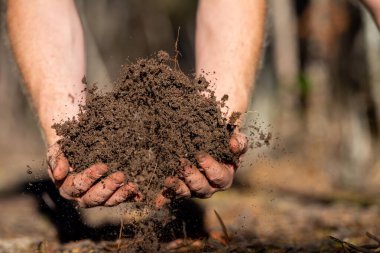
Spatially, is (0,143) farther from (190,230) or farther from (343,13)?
(190,230)

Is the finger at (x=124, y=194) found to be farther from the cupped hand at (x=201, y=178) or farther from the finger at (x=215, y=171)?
the finger at (x=215, y=171)

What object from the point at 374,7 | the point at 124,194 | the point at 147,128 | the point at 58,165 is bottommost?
the point at 124,194

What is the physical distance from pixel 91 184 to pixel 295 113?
6.11 meters

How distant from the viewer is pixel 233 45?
8.50 feet

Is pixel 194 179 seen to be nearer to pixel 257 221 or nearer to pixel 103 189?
pixel 103 189

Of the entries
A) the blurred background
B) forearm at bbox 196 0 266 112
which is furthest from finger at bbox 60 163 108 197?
the blurred background

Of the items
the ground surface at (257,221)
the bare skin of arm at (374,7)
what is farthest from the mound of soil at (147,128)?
the bare skin of arm at (374,7)

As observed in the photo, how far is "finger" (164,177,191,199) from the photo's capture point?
2.19 m

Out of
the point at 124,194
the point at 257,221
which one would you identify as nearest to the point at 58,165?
the point at 124,194

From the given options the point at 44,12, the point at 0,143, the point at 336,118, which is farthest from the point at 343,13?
the point at 0,143

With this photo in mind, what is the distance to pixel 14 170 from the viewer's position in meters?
7.55

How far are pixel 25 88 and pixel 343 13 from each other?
5104 millimetres

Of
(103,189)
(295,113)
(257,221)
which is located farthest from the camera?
(295,113)

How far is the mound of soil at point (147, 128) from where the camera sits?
219 cm
